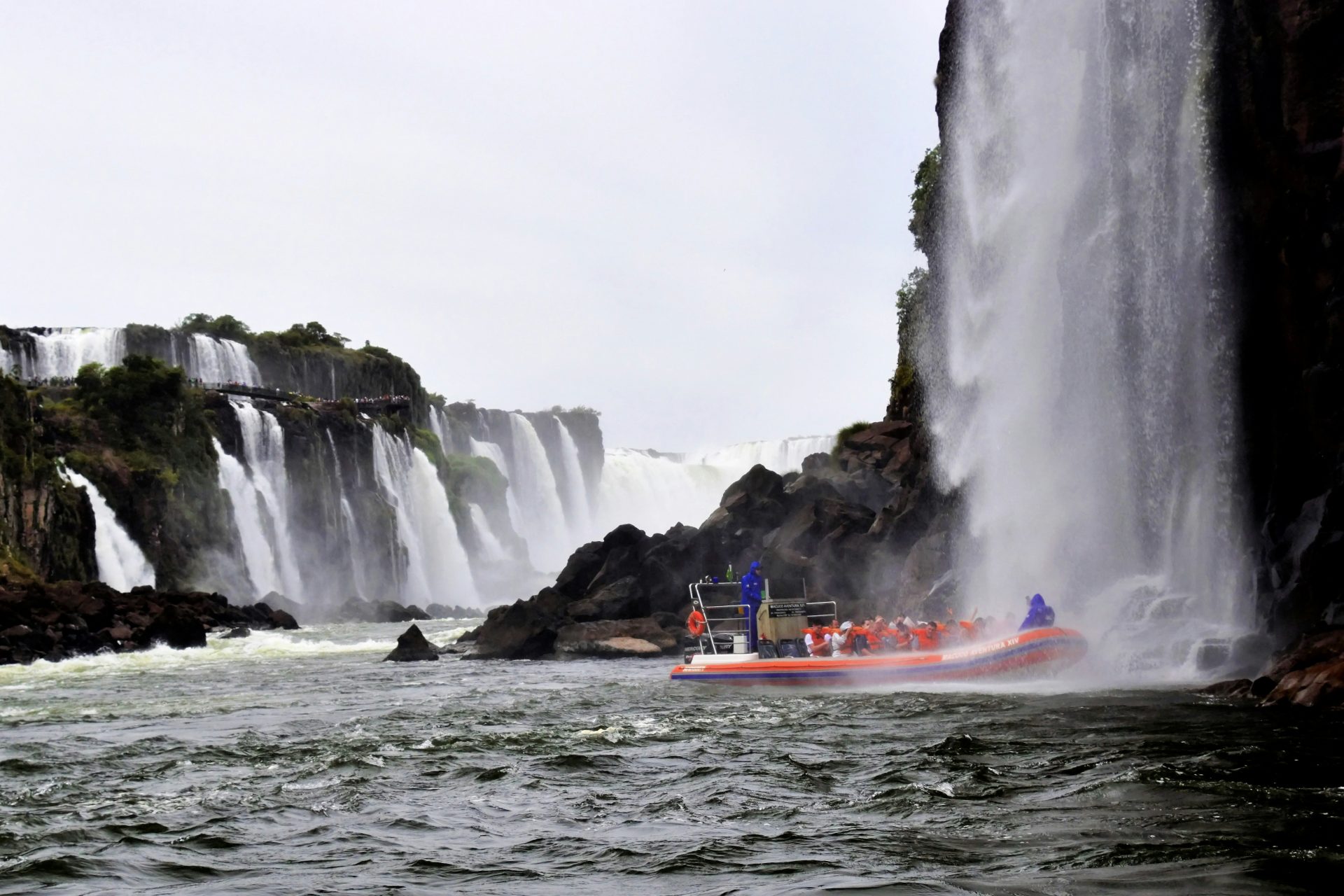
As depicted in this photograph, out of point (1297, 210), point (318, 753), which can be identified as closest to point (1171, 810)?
point (318, 753)

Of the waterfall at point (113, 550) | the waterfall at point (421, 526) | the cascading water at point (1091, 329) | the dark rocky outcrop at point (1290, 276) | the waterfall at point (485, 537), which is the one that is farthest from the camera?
the waterfall at point (485, 537)

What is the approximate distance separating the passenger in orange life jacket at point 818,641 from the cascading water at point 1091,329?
5.93 m

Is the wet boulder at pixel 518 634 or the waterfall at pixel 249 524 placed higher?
the waterfall at pixel 249 524

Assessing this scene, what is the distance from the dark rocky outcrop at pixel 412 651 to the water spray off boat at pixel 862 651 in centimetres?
1216

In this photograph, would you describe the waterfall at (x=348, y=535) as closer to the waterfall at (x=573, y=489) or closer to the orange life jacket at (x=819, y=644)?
the waterfall at (x=573, y=489)

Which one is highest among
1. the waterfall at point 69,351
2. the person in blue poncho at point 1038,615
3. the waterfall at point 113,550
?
the waterfall at point 69,351

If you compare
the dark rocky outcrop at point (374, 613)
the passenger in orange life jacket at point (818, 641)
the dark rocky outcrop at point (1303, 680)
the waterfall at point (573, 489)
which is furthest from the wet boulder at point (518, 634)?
the waterfall at point (573, 489)

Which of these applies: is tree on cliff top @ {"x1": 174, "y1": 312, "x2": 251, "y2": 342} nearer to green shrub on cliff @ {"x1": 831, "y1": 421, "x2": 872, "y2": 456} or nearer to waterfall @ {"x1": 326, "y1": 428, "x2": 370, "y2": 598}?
waterfall @ {"x1": 326, "y1": 428, "x2": 370, "y2": 598}

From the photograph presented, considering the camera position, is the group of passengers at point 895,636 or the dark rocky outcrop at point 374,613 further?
the dark rocky outcrop at point 374,613

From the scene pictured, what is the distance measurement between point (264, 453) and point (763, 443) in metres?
52.9

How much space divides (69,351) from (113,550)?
24.6 m

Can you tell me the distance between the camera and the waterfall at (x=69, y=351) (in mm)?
78438

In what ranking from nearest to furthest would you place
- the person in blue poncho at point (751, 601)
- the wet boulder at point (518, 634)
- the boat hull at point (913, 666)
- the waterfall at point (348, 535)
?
1. the boat hull at point (913, 666)
2. the person in blue poncho at point (751, 601)
3. the wet boulder at point (518, 634)
4. the waterfall at point (348, 535)

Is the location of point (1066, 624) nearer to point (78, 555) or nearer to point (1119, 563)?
point (1119, 563)
